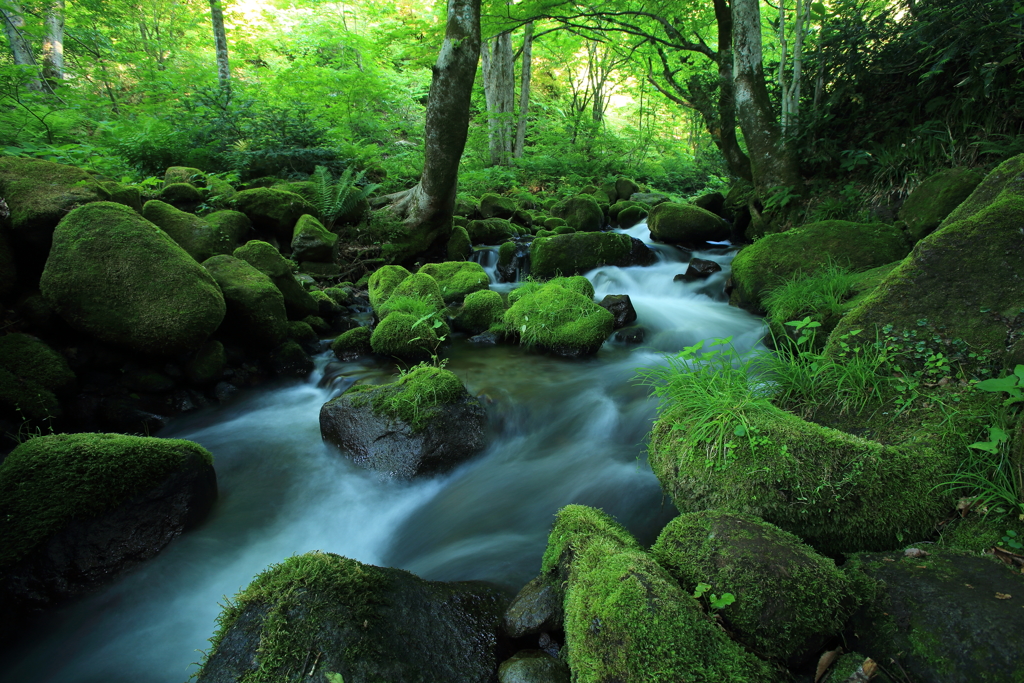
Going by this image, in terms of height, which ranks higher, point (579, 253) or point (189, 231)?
point (189, 231)

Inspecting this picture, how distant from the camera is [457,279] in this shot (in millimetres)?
7934

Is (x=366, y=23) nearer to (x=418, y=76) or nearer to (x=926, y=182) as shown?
(x=418, y=76)

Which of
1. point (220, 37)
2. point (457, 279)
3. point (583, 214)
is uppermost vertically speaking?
point (220, 37)

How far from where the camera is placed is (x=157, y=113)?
36.0ft

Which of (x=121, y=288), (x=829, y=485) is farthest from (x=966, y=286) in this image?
(x=121, y=288)

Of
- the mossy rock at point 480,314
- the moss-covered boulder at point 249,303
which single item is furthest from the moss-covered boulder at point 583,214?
the moss-covered boulder at point 249,303

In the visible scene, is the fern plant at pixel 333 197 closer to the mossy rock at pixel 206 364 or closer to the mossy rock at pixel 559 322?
the mossy rock at pixel 206 364

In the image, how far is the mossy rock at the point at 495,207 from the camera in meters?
12.6

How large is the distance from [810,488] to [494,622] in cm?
173

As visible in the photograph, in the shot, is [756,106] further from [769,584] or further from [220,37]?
[220,37]

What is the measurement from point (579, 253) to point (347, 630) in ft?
26.3

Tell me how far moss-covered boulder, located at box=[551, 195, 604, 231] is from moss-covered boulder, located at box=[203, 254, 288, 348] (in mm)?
7825

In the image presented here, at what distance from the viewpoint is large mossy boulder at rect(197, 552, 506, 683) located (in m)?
1.79

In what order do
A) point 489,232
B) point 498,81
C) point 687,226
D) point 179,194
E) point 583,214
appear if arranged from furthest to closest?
1. point 498,81
2. point 583,214
3. point 489,232
4. point 687,226
5. point 179,194
